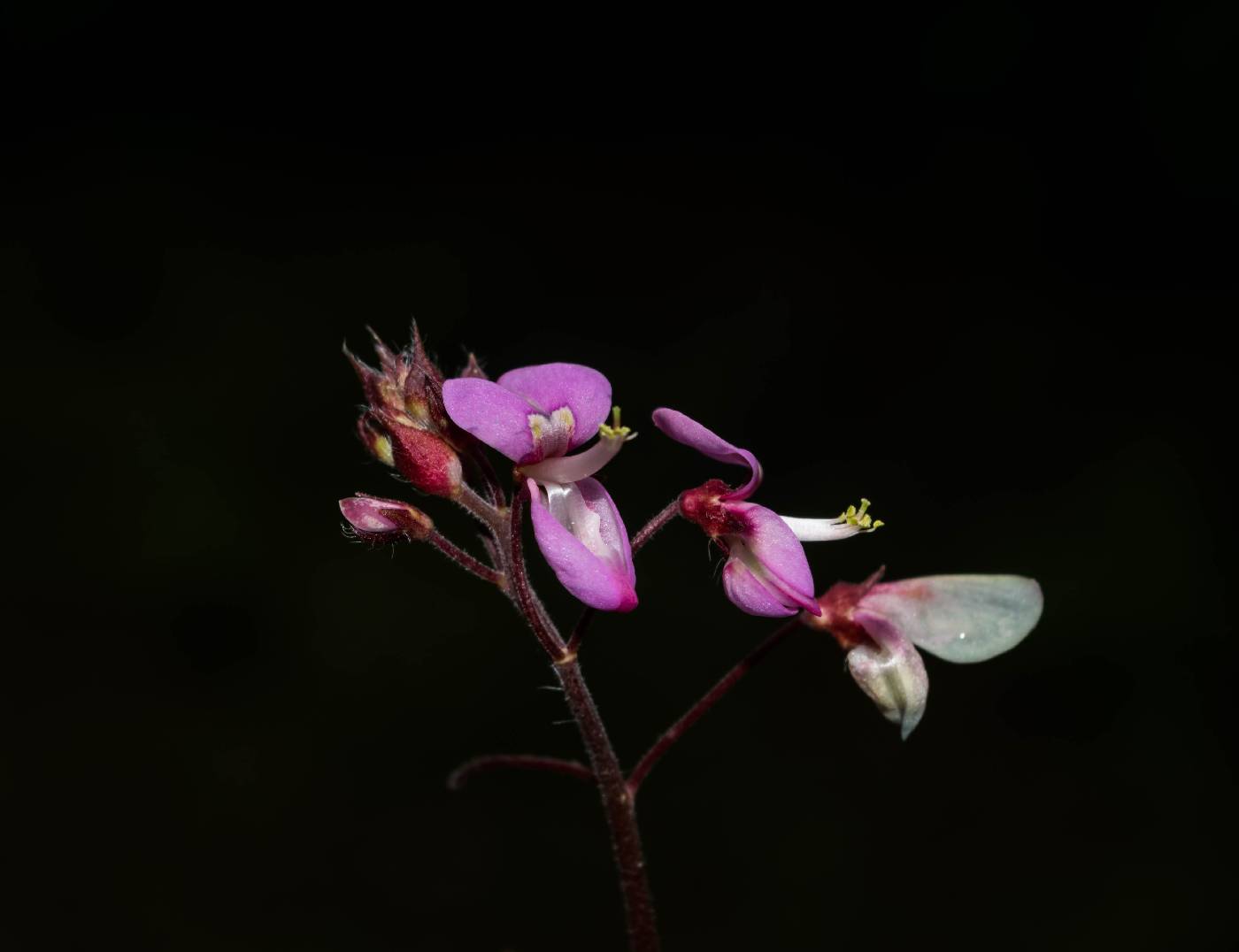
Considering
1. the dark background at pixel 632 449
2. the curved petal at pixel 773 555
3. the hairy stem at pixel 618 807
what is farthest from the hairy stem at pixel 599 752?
the dark background at pixel 632 449

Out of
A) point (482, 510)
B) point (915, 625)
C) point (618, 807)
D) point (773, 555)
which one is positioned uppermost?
point (482, 510)

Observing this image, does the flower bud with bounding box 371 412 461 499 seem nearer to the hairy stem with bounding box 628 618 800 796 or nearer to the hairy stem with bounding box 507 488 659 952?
the hairy stem with bounding box 507 488 659 952

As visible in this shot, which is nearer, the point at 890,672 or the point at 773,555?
the point at 773,555

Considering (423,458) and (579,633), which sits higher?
(423,458)

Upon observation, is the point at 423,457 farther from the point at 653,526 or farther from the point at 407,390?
the point at 653,526

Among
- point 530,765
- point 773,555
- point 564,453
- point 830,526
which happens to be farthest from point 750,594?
point 530,765

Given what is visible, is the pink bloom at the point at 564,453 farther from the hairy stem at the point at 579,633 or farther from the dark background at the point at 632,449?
the dark background at the point at 632,449
